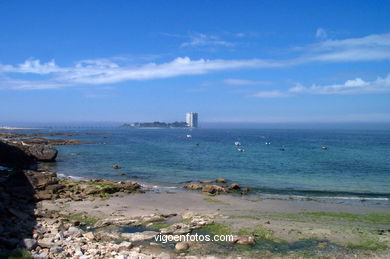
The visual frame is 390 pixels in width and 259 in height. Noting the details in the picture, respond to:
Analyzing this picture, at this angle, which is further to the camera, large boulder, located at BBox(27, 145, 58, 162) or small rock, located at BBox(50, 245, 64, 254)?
large boulder, located at BBox(27, 145, 58, 162)

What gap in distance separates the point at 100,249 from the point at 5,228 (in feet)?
17.7

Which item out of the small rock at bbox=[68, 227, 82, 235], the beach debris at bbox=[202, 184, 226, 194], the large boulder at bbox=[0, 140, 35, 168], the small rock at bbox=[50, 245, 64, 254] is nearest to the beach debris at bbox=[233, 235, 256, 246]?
the small rock at bbox=[50, 245, 64, 254]

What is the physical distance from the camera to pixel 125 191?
29516mm

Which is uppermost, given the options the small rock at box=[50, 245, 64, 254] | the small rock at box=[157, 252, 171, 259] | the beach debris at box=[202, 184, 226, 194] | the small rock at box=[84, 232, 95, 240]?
the small rock at box=[50, 245, 64, 254]

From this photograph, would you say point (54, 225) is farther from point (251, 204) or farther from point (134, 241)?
point (251, 204)

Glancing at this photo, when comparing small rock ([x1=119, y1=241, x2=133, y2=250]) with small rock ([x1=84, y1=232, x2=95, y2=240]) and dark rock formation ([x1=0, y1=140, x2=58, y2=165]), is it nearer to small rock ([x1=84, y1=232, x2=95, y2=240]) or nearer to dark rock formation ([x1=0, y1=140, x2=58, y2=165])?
small rock ([x1=84, y1=232, x2=95, y2=240])

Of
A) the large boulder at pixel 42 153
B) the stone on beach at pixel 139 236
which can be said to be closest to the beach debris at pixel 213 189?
the stone on beach at pixel 139 236

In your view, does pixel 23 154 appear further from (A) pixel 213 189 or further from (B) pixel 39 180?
(A) pixel 213 189

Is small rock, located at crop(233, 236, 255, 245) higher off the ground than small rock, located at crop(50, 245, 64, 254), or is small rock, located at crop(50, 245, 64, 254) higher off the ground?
small rock, located at crop(50, 245, 64, 254)

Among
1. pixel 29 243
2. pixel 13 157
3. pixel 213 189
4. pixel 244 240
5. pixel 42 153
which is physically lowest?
pixel 213 189

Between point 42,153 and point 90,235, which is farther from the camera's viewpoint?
point 42,153

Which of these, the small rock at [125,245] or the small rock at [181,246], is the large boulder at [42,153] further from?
the small rock at [181,246]

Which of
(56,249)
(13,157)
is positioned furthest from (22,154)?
(56,249)

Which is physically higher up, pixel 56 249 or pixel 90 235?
pixel 56 249
